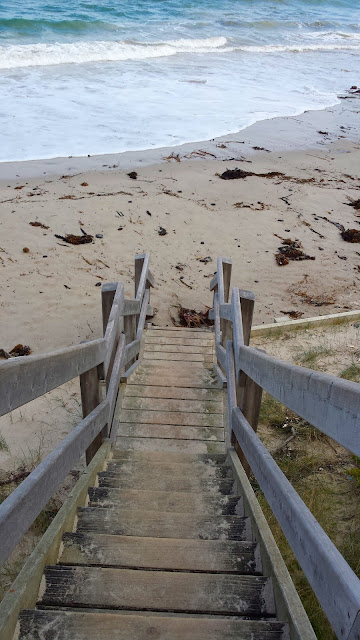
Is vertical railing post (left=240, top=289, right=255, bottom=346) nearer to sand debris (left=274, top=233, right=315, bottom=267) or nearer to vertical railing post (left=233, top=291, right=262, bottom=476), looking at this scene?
vertical railing post (left=233, top=291, right=262, bottom=476)

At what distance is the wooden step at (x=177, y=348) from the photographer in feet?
21.1

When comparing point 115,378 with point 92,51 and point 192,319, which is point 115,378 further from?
point 92,51

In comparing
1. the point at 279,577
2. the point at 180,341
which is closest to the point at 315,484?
the point at 279,577

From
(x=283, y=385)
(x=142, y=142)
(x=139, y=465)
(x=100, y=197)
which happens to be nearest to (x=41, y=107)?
(x=142, y=142)

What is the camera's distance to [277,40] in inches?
1131

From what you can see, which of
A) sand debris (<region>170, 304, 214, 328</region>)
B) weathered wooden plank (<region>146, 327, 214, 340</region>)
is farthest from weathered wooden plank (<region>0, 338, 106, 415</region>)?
sand debris (<region>170, 304, 214, 328</region>)

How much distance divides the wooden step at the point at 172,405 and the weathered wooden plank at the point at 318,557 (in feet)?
8.27

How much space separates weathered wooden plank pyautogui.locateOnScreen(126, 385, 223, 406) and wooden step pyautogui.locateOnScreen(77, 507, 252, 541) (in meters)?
2.09

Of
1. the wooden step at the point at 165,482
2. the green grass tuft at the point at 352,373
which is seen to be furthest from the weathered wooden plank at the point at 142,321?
the wooden step at the point at 165,482

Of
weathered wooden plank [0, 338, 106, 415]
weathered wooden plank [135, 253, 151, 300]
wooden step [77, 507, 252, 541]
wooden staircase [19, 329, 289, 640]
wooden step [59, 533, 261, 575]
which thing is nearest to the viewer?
weathered wooden plank [0, 338, 106, 415]

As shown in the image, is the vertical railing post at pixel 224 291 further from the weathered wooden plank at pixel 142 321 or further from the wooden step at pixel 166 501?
the wooden step at pixel 166 501

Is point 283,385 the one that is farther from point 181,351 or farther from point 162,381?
point 181,351

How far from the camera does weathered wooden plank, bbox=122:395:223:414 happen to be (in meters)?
4.64

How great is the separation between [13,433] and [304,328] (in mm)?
3976
